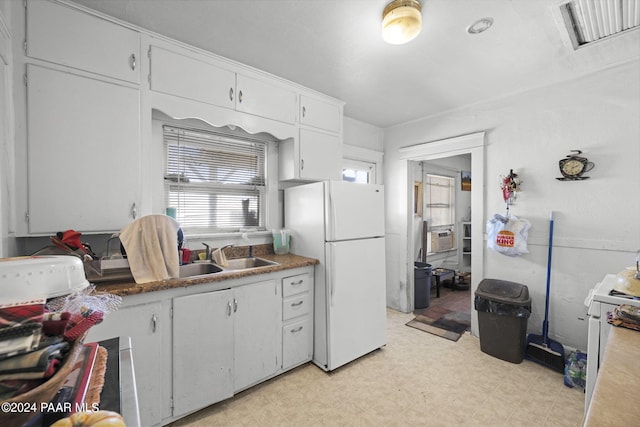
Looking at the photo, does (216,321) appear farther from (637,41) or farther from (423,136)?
(637,41)

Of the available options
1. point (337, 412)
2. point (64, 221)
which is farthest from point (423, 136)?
point (64, 221)

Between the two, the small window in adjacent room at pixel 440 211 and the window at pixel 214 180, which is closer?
the window at pixel 214 180

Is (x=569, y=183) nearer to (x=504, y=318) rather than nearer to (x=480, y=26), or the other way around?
(x=504, y=318)

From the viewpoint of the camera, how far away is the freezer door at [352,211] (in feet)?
7.68

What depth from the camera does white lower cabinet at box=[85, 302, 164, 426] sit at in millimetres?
1561

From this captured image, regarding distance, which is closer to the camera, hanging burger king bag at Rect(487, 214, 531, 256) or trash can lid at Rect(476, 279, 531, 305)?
trash can lid at Rect(476, 279, 531, 305)

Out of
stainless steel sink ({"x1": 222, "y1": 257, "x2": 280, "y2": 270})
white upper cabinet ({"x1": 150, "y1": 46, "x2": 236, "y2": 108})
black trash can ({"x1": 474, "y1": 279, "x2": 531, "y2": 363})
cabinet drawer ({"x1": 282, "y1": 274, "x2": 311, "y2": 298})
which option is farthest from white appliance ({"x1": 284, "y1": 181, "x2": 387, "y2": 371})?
white upper cabinet ({"x1": 150, "y1": 46, "x2": 236, "y2": 108})

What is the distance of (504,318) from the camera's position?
250 centimetres

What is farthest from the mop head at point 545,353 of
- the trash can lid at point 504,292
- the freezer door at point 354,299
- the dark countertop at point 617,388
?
the dark countertop at point 617,388

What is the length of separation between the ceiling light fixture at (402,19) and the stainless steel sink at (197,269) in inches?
79.9

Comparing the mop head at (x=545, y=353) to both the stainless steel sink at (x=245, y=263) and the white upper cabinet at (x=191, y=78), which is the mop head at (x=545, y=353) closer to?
the stainless steel sink at (x=245, y=263)

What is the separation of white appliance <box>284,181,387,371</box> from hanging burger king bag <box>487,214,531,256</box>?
1152 mm

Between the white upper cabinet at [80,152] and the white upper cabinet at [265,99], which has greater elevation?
the white upper cabinet at [265,99]

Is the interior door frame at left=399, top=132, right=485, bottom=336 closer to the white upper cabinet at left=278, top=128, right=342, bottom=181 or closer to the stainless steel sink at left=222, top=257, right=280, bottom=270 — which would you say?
the white upper cabinet at left=278, top=128, right=342, bottom=181
